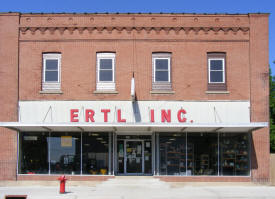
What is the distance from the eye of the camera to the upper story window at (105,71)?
2250 centimetres

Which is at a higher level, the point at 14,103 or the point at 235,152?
the point at 14,103

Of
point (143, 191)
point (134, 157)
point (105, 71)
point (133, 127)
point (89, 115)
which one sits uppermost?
point (105, 71)

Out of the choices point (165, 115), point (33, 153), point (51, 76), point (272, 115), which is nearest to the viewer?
point (165, 115)

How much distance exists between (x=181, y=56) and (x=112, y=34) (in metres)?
3.96

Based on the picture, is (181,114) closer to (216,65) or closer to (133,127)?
(133,127)

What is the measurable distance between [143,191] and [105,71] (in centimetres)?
714

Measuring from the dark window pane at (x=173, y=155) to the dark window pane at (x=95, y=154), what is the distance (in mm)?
2997

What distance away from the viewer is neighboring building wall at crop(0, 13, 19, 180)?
72.4 feet

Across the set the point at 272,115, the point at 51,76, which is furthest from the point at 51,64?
the point at 272,115

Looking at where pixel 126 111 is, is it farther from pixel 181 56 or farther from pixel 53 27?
pixel 53 27

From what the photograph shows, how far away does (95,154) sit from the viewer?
22328 mm

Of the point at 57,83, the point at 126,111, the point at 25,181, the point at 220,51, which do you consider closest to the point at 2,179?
the point at 25,181

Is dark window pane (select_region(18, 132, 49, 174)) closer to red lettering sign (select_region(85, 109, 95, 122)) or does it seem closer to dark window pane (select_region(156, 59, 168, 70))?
red lettering sign (select_region(85, 109, 95, 122))

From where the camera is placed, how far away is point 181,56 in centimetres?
2258
